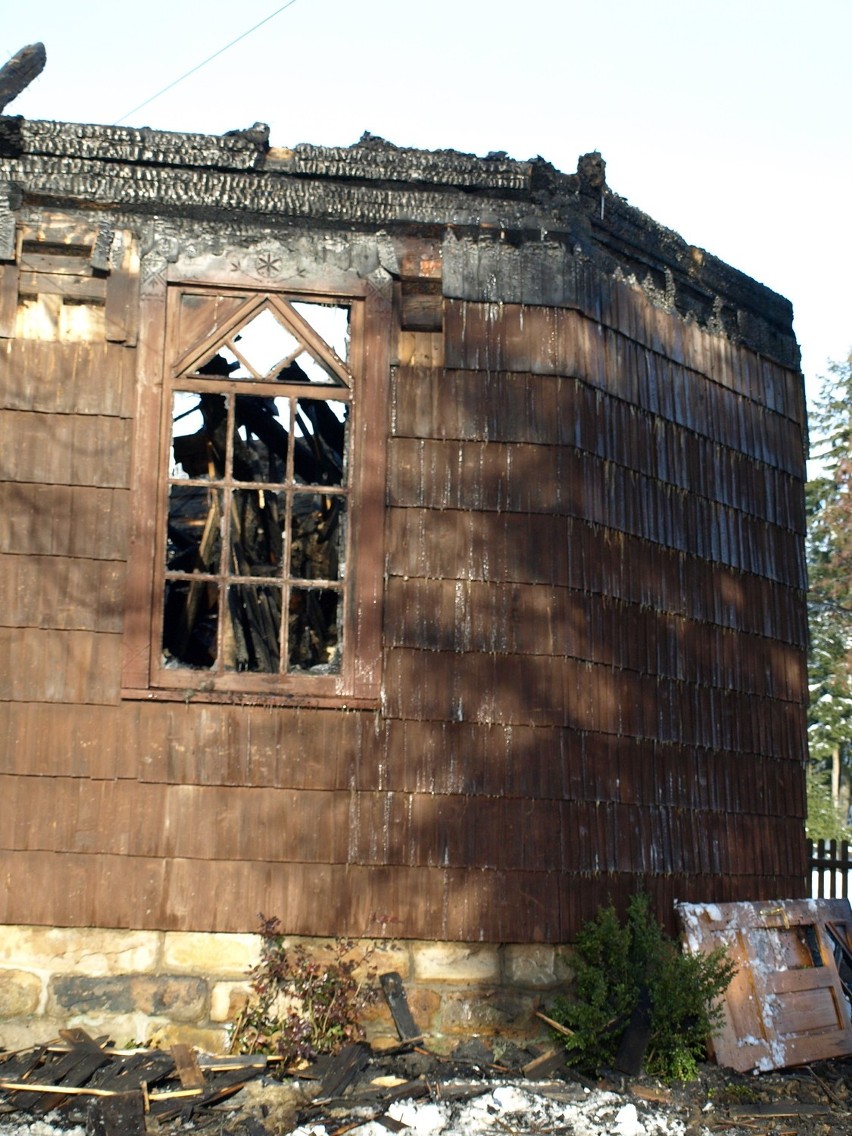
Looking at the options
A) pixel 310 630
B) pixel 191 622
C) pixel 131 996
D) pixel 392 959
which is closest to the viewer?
pixel 131 996

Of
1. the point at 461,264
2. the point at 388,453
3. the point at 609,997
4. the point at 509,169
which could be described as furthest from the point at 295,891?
the point at 509,169

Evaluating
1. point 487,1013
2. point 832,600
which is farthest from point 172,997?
point 832,600

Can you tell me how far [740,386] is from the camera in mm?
9961

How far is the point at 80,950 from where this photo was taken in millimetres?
7555

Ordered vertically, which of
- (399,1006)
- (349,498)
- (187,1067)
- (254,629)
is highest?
(349,498)

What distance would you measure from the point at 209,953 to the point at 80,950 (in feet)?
2.31

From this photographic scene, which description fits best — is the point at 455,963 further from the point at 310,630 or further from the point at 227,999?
the point at 310,630

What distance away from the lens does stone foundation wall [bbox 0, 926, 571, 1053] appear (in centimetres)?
744

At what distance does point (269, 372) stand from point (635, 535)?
252 centimetres

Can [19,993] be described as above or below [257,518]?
below

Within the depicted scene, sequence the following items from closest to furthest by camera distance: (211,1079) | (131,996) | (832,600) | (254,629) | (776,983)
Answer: (211,1079) < (131,996) < (776,983) < (254,629) < (832,600)

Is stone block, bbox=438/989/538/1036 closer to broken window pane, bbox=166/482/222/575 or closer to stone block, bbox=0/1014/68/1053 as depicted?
stone block, bbox=0/1014/68/1053

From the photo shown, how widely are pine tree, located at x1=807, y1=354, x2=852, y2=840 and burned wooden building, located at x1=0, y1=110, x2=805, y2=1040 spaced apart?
20361mm

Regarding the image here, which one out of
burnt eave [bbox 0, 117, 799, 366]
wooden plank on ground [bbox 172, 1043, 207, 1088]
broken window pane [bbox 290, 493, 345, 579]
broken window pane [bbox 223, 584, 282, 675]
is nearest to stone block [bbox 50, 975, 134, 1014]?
wooden plank on ground [bbox 172, 1043, 207, 1088]
